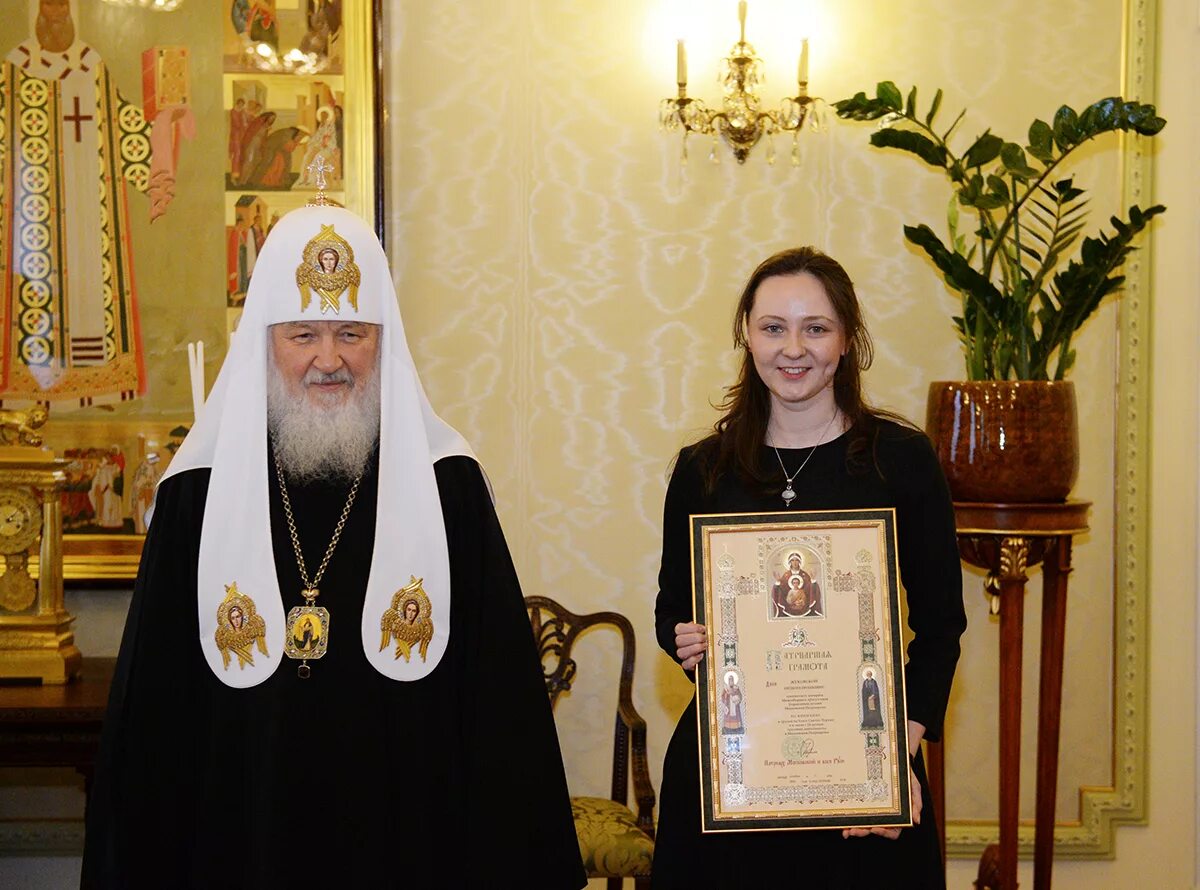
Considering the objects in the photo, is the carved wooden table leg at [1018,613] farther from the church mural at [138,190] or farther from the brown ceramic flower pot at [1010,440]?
the church mural at [138,190]

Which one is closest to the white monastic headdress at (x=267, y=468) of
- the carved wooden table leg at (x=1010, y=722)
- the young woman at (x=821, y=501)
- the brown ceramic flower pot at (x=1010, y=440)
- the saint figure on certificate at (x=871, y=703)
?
the young woman at (x=821, y=501)

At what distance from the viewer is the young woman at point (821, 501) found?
2678 mm

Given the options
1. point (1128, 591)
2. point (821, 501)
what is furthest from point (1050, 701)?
point (821, 501)

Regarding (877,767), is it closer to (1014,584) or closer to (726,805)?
(726,805)

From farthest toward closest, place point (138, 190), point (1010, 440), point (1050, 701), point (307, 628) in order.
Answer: point (138, 190) → point (1050, 701) → point (1010, 440) → point (307, 628)

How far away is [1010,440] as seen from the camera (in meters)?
3.93

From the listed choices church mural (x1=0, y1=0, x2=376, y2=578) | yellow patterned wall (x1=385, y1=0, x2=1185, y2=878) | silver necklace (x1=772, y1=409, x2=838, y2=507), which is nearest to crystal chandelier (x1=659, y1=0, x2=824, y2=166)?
yellow patterned wall (x1=385, y1=0, x2=1185, y2=878)

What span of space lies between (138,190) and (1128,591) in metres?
4.14

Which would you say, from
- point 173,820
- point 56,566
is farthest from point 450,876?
point 56,566

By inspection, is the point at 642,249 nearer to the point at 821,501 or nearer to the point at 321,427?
the point at 321,427

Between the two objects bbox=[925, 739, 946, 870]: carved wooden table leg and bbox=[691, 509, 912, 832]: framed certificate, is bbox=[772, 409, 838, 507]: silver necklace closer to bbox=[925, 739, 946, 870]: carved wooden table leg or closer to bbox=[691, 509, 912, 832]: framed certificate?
bbox=[691, 509, 912, 832]: framed certificate

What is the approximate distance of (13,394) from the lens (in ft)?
14.7

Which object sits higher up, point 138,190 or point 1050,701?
point 138,190

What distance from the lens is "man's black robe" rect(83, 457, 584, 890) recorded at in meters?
2.82
